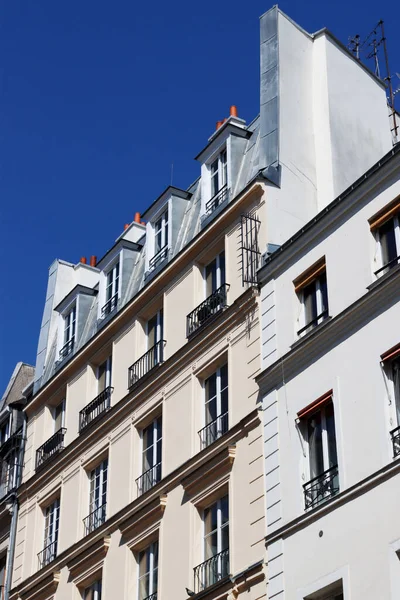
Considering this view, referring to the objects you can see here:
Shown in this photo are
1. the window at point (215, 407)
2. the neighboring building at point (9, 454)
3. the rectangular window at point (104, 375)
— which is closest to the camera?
the window at point (215, 407)

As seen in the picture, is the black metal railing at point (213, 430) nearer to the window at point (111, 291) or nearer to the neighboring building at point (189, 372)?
the neighboring building at point (189, 372)

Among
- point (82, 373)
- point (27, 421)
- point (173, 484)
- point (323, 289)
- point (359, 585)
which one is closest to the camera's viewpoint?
point (359, 585)

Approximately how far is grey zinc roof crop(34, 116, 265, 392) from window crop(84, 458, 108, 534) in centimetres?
408

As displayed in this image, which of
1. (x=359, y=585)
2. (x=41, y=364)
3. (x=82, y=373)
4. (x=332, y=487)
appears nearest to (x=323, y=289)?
(x=332, y=487)

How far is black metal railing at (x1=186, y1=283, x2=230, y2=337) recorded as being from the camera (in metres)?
27.0

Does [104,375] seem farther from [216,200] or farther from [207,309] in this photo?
[216,200]

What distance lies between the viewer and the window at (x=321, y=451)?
21.4 m

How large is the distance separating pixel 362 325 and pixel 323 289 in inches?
84.4

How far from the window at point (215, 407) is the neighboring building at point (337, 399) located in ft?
5.86

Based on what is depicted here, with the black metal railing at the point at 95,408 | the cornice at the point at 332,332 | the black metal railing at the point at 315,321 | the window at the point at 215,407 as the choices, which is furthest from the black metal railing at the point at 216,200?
the cornice at the point at 332,332

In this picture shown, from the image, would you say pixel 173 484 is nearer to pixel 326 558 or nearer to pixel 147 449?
pixel 147 449

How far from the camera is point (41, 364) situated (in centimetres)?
3569

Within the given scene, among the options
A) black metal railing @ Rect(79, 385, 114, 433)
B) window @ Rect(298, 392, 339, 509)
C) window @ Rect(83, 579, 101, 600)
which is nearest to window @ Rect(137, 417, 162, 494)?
black metal railing @ Rect(79, 385, 114, 433)

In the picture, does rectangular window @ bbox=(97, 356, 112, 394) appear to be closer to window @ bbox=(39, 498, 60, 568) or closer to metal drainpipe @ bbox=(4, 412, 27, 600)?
window @ bbox=(39, 498, 60, 568)
